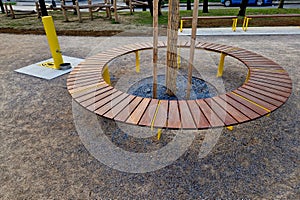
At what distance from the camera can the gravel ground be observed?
6.95ft

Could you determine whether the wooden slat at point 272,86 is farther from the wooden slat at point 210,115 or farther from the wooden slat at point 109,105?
the wooden slat at point 109,105

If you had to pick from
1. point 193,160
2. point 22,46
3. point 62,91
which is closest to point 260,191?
point 193,160

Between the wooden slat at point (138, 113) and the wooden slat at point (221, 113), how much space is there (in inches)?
29.0

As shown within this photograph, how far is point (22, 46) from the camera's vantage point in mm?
6922

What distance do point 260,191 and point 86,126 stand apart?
238 cm

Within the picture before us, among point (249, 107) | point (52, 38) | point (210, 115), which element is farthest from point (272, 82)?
point (52, 38)

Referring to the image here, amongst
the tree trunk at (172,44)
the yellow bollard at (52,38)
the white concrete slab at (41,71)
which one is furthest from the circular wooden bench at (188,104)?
the yellow bollard at (52,38)

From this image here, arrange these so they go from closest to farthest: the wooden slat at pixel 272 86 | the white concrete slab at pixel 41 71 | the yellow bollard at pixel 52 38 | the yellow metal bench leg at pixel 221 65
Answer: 1. the wooden slat at pixel 272 86
2. the yellow metal bench leg at pixel 221 65
3. the yellow bollard at pixel 52 38
4. the white concrete slab at pixel 41 71

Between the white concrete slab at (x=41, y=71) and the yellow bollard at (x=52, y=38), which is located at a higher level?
the yellow bollard at (x=52, y=38)

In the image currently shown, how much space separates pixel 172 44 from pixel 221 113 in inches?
64.0

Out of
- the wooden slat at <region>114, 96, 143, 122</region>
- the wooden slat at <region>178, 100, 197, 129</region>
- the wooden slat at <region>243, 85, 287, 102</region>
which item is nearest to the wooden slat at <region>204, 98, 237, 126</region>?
the wooden slat at <region>178, 100, 197, 129</region>

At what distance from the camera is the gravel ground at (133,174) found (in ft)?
6.95

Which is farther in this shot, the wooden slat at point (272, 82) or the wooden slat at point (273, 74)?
the wooden slat at point (273, 74)

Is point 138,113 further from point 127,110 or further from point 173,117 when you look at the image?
point 173,117
